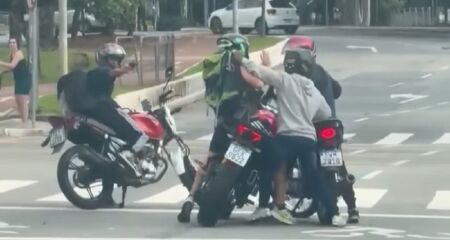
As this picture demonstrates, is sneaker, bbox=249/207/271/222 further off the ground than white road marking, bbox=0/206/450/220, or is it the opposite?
sneaker, bbox=249/207/271/222

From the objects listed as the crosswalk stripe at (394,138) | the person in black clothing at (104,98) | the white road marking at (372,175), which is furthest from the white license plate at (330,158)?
the crosswalk stripe at (394,138)

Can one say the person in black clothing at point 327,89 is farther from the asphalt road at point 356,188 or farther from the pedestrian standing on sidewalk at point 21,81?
the pedestrian standing on sidewalk at point 21,81

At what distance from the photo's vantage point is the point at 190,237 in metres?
12.4

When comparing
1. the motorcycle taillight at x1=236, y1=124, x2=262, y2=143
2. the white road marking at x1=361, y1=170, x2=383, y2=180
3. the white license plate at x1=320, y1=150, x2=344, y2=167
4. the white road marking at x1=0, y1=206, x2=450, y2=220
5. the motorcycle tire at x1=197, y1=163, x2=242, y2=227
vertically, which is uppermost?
the motorcycle taillight at x1=236, y1=124, x2=262, y2=143

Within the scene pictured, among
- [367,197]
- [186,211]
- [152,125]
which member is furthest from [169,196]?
[186,211]

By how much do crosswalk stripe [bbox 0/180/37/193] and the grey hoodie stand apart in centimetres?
468

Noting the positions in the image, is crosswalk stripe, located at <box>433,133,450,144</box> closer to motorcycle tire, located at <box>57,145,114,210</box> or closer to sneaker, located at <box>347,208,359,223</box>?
motorcycle tire, located at <box>57,145,114,210</box>

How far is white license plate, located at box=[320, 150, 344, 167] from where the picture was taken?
513 inches

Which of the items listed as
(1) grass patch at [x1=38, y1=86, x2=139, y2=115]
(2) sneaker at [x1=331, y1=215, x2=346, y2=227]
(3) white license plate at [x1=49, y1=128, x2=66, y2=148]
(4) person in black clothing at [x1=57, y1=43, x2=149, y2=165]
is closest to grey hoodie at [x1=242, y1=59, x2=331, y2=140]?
(2) sneaker at [x1=331, y1=215, x2=346, y2=227]

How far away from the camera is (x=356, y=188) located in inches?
658

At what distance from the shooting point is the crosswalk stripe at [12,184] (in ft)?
54.6

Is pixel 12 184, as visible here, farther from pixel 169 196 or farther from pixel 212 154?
pixel 212 154

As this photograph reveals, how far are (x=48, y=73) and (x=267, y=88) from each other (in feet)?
84.7

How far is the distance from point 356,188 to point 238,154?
4.26 m
